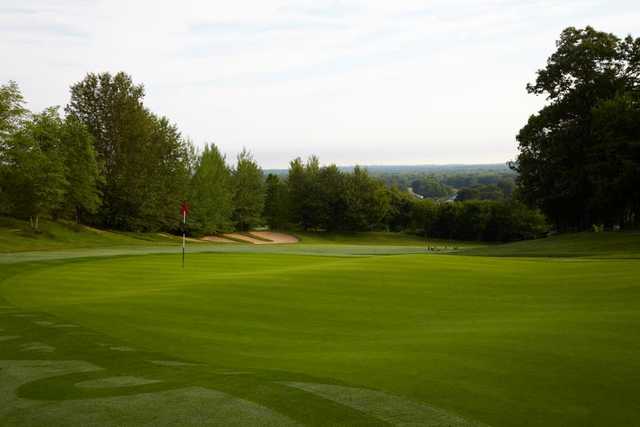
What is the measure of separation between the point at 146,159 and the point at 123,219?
8.68 meters

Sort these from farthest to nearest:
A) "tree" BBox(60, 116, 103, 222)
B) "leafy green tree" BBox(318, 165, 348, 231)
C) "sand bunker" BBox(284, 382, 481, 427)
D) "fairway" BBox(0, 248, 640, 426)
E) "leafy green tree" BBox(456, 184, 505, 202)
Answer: "leafy green tree" BBox(456, 184, 505, 202), "leafy green tree" BBox(318, 165, 348, 231), "tree" BBox(60, 116, 103, 222), "fairway" BBox(0, 248, 640, 426), "sand bunker" BBox(284, 382, 481, 427)

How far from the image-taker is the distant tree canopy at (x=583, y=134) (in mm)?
42875

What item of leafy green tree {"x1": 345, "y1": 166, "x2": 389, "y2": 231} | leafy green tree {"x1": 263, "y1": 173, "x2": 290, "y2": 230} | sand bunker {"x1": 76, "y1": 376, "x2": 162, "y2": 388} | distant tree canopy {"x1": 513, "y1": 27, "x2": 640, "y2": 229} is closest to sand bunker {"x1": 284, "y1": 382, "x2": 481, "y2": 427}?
sand bunker {"x1": 76, "y1": 376, "x2": 162, "y2": 388}

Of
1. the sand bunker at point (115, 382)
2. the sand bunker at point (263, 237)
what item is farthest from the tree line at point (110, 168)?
the sand bunker at point (115, 382)

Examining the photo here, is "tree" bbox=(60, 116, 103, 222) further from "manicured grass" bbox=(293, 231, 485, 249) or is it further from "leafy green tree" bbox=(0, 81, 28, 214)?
"manicured grass" bbox=(293, 231, 485, 249)

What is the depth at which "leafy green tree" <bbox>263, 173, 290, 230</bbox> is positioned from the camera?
4158 inches

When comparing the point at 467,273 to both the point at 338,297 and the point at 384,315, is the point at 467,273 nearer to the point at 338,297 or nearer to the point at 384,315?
the point at 338,297

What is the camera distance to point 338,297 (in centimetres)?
1688

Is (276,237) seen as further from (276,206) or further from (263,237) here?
(276,206)

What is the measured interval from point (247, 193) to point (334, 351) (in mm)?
88082

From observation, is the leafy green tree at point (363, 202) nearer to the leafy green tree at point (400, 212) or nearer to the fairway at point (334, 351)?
the leafy green tree at point (400, 212)

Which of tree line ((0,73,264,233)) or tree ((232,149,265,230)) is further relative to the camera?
tree ((232,149,265,230))

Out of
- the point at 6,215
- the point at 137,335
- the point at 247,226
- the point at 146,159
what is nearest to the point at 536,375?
the point at 137,335

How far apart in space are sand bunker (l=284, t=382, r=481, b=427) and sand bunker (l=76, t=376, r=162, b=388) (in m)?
2.29
